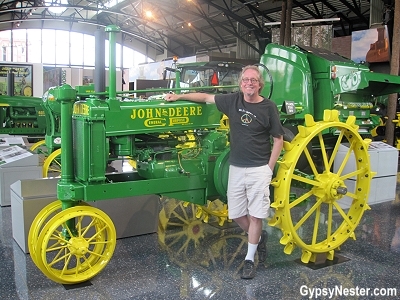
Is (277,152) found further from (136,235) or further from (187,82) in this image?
(187,82)

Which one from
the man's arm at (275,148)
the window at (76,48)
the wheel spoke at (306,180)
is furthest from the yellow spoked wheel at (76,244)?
the window at (76,48)

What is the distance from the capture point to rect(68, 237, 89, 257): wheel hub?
255cm

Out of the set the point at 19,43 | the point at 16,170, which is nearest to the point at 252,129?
the point at 16,170

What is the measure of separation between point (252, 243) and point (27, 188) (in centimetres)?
170

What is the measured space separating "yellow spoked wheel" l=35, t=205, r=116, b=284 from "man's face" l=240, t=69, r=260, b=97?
1.15 meters

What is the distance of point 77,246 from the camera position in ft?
8.39

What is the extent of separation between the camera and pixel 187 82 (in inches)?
308

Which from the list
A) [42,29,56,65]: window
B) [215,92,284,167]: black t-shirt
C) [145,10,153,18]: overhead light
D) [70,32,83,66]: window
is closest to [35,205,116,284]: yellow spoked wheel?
[215,92,284,167]: black t-shirt

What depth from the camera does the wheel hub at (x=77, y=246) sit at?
2.55 meters

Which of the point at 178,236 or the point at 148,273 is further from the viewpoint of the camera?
the point at 178,236

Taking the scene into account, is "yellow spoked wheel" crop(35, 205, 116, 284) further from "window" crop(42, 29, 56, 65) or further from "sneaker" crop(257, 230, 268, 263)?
"window" crop(42, 29, 56, 65)

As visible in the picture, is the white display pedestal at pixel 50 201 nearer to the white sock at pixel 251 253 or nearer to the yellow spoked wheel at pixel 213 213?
the yellow spoked wheel at pixel 213 213

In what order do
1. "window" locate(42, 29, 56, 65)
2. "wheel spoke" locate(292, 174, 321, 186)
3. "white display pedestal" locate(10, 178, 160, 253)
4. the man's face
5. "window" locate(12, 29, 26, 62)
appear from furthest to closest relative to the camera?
"window" locate(42, 29, 56, 65)
"window" locate(12, 29, 26, 62)
"white display pedestal" locate(10, 178, 160, 253)
"wheel spoke" locate(292, 174, 321, 186)
the man's face

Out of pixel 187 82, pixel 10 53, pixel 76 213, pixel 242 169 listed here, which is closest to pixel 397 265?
pixel 242 169
